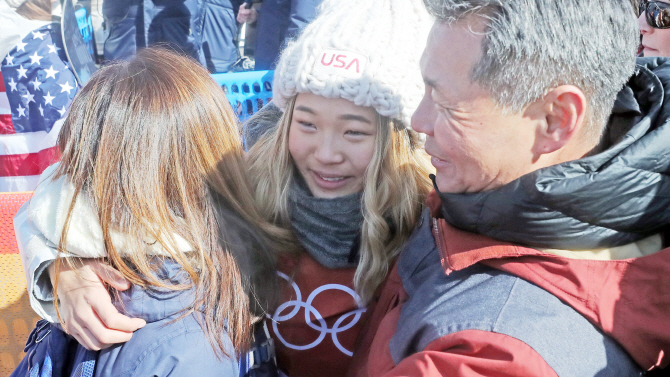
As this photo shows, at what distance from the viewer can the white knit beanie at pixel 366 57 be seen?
82.0 inches

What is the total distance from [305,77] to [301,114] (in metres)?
0.16

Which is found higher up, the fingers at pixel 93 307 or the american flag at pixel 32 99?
the fingers at pixel 93 307

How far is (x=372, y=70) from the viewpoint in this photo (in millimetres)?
2082

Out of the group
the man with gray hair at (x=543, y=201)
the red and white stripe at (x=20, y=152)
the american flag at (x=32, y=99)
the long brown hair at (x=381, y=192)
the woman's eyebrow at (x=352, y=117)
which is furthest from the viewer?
the red and white stripe at (x=20, y=152)

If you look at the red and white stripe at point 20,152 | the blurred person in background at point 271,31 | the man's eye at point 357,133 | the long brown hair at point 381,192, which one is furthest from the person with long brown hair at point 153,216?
the blurred person in background at point 271,31

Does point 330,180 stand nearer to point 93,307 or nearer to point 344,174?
point 344,174

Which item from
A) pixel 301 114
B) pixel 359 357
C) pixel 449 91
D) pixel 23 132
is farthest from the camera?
pixel 23 132

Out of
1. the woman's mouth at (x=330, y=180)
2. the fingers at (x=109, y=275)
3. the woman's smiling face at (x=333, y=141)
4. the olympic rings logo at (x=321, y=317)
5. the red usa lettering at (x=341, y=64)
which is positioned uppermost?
the red usa lettering at (x=341, y=64)

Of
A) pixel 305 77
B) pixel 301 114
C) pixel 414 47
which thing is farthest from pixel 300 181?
pixel 414 47

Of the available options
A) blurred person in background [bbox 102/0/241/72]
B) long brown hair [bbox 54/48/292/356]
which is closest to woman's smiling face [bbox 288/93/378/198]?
long brown hair [bbox 54/48/292/356]

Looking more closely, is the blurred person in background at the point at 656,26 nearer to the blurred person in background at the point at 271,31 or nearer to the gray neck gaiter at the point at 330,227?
the gray neck gaiter at the point at 330,227

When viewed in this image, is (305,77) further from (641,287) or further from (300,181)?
(641,287)

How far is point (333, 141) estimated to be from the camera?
7.16 feet

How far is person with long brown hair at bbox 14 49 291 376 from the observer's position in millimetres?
1592
